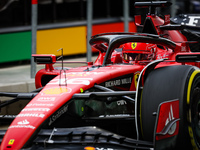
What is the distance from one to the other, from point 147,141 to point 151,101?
39 cm

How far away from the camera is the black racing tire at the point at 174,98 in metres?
4.74

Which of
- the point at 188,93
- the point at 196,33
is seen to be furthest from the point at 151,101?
the point at 196,33

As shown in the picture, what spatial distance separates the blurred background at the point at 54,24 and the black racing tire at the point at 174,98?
7614 millimetres

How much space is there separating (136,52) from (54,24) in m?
7.33

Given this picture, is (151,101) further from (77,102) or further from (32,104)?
(32,104)

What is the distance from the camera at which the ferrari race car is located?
4512 mm

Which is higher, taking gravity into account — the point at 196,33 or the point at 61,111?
the point at 196,33

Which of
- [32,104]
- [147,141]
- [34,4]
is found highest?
[34,4]

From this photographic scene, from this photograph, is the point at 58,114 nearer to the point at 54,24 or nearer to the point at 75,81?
the point at 75,81

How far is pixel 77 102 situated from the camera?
505 centimetres

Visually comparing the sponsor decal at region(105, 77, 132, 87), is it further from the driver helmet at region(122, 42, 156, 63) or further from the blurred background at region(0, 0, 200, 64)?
the blurred background at region(0, 0, 200, 64)

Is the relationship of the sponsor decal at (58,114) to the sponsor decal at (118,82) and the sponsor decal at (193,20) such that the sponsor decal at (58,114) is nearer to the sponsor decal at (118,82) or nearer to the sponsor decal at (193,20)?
the sponsor decal at (118,82)

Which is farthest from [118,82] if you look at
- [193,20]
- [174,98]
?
[193,20]

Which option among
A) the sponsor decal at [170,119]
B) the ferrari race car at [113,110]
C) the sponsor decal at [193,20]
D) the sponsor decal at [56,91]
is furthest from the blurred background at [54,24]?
the sponsor decal at [170,119]
